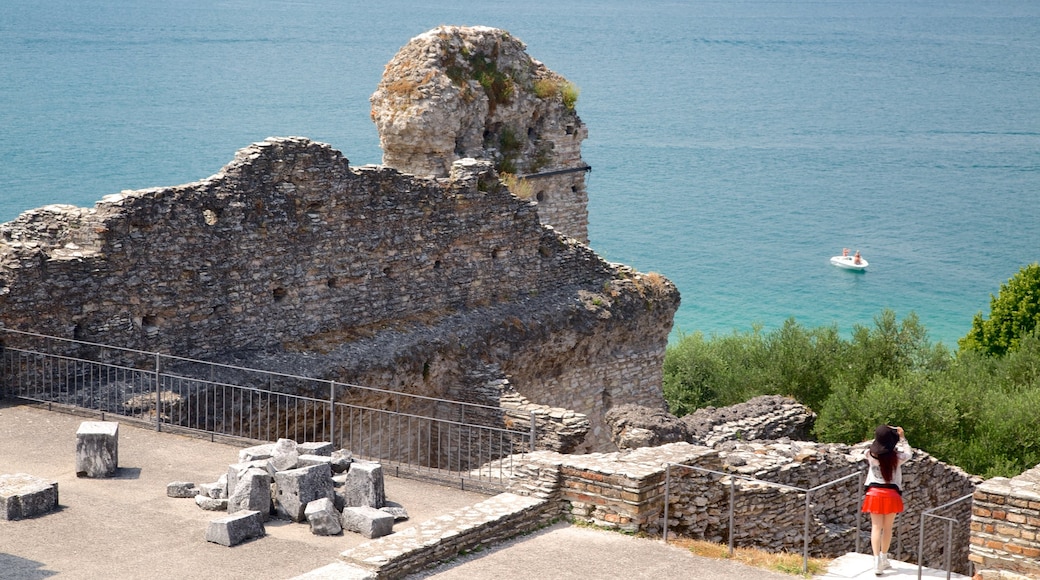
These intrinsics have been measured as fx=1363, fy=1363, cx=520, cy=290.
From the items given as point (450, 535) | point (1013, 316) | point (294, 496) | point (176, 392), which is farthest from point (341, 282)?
point (1013, 316)

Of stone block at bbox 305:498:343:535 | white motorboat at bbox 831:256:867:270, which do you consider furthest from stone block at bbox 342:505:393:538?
white motorboat at bbox 831:256:867:270

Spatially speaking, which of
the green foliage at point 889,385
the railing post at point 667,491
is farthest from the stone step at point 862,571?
the green foliage at point 889,385

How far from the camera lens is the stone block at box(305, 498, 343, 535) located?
37.5 ft

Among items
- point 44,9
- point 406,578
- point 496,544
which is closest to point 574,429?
point 496,544

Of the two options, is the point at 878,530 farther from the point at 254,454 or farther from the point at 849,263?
the point at 849,263

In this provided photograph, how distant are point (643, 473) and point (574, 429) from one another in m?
4.84

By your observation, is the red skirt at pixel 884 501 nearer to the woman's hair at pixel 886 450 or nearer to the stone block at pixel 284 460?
the woman's hair at pixel 886 450

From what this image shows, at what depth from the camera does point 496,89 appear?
23.9 m

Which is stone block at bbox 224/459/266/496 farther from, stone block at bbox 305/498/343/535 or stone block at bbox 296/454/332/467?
stone block at bbox 305/498/343/535

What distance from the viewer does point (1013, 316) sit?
3472cm

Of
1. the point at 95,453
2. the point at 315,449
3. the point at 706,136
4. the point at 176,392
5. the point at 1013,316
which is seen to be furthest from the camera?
the point at 706,136

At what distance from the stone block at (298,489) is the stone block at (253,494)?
119 mm

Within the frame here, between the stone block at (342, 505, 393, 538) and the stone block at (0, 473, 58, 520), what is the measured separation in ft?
8.48

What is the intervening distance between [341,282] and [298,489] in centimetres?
714
